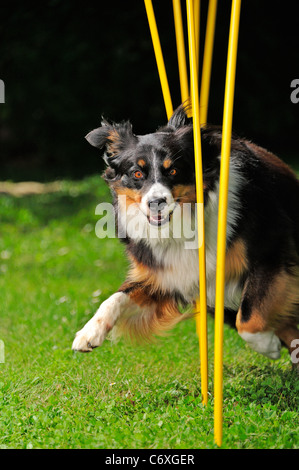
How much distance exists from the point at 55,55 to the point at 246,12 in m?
4.25

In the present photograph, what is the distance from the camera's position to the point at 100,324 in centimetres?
344

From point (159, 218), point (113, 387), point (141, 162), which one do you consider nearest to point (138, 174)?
Result: point (141, 162)

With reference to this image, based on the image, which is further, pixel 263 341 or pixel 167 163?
pixel 263 341

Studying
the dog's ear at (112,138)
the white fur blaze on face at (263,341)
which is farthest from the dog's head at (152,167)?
the white fur blaze on face at (263,341)

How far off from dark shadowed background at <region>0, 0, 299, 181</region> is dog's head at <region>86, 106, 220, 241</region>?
9.11m

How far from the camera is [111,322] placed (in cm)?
352

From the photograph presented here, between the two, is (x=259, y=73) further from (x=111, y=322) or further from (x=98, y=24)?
(x=111, y=322)

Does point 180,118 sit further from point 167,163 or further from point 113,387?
point 113,387

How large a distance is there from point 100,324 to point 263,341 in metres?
0.91

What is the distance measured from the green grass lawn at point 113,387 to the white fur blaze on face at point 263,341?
10.8 inches

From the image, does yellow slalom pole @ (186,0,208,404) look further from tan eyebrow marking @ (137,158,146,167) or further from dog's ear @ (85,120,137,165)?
dog's ear @ (85,120,137,165)

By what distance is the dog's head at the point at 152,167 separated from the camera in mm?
3365

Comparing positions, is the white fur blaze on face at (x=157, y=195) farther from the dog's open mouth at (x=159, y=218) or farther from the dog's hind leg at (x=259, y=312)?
the dog's hind leg at (x=259, y=312)
